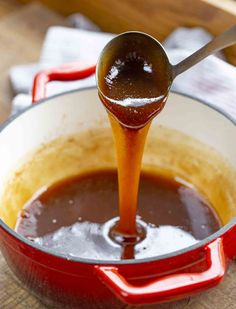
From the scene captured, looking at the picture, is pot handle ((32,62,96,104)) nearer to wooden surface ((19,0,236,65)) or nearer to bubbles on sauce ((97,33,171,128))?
bubbles on sauce ((97,33,171,128))

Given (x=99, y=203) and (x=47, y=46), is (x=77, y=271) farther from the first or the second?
(x=47, y=46)

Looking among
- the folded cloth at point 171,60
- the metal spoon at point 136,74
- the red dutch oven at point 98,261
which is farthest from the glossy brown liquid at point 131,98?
the folded cloth at point 171,60

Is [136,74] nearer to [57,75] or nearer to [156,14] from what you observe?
[57,75]

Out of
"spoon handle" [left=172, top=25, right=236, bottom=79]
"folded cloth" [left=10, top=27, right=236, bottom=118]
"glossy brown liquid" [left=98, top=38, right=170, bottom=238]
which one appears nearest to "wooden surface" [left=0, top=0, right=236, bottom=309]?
"folded cloth" [left=10, top=27, right=236, bottom=118]

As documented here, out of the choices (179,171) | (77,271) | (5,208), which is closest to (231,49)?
(179,171)

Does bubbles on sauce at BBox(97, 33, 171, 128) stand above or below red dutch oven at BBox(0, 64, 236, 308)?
above

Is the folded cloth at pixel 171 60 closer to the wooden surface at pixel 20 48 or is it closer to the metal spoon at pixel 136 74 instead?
the wooden surface at pixel 20 48
